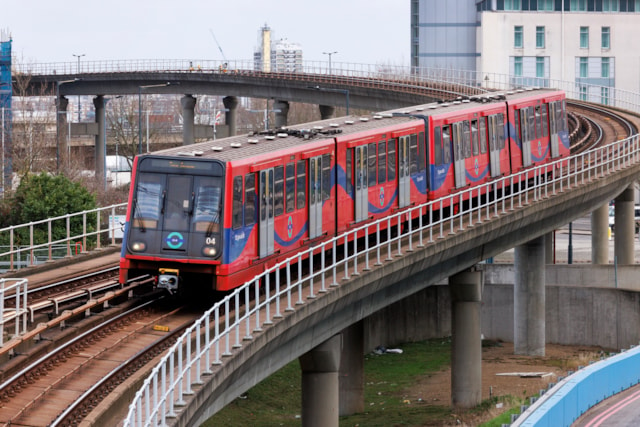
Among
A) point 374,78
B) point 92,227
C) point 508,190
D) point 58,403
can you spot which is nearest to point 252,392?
point 508,190

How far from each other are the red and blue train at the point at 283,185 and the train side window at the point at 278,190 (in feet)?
0.07

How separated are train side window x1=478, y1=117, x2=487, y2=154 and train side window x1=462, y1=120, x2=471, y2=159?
2.68 ft

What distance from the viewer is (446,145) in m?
37.2

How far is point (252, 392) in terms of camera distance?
42031mm

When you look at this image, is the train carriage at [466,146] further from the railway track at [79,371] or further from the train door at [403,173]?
the railway track at [79,371]

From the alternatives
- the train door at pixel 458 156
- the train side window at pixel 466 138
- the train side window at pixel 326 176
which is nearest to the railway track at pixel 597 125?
the train side window at pixel 466 138

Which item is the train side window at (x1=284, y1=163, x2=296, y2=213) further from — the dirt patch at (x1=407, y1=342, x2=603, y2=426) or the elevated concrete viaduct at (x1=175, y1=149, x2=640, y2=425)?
the dirt patch at (x1=407, y1=342, x2=603, y2=426)

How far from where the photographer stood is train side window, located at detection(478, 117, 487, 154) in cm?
3966

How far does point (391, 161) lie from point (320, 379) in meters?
6.68

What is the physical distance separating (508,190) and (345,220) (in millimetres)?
12650

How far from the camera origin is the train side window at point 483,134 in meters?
39.7

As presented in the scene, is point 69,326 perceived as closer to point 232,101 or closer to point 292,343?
point 292,343

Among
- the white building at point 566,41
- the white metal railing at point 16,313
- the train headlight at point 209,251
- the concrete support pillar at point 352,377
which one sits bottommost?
the concrete support pillar at point 352,377

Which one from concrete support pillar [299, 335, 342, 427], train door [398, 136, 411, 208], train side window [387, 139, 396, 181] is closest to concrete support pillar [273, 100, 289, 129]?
train door [398, 136, 411, 208]
